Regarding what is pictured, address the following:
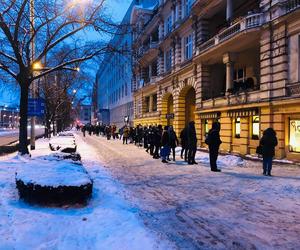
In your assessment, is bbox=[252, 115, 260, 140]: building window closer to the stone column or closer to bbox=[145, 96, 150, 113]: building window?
the stone column

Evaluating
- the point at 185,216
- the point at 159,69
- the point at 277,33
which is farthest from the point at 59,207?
the point at 159,69

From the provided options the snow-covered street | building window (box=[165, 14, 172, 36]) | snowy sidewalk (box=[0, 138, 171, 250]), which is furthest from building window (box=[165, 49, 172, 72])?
snowy sidewalk (box=[0, 138, 171, 250])

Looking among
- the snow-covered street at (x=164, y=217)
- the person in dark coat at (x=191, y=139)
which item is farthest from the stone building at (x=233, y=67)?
the snow-covered street at (x=164, y=217)

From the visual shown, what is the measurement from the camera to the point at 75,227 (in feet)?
19.7

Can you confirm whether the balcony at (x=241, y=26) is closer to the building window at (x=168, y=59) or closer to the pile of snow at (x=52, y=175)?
the building window at (x=168, y=59)

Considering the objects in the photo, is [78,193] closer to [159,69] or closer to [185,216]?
[185,216]

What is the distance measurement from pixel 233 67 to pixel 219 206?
1753 cm

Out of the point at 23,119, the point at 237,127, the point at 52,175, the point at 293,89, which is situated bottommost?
the point at 52,175

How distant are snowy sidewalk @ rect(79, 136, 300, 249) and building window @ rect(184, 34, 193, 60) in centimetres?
1841

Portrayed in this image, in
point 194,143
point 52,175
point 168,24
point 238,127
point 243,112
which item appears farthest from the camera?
point 168,24

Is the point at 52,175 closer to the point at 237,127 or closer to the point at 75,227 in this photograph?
the point at 75,227

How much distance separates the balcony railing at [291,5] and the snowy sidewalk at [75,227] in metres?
13.6

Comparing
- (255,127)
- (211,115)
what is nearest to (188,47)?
(211,115)

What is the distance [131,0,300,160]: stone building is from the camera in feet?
58.2
